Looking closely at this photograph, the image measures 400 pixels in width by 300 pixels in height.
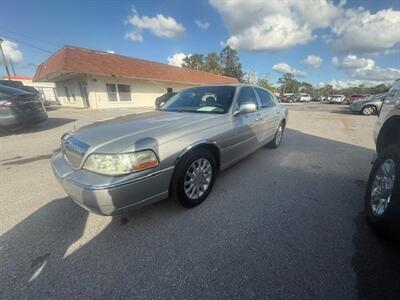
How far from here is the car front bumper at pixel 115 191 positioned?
181cm

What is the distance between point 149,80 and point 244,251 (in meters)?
21.2

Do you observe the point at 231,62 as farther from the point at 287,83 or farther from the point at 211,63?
the point at 287,83

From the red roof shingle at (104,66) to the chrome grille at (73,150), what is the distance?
602 inches

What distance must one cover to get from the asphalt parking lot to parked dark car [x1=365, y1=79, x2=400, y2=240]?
8.4 inches

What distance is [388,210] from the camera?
190cm

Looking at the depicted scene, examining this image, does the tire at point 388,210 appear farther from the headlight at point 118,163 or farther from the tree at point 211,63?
the tree at point 211,63

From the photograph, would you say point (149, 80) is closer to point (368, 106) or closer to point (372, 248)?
point (368, 106)

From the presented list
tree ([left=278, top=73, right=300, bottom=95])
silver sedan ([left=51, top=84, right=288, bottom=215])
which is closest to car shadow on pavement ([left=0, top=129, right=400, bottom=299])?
silver sedan ([left=51, top=84, right=288, bottom=215])

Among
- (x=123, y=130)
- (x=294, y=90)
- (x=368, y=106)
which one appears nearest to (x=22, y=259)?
(x=123, y=130)

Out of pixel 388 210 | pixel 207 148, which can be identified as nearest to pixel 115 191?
pixel 207 148

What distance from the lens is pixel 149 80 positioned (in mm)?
20594

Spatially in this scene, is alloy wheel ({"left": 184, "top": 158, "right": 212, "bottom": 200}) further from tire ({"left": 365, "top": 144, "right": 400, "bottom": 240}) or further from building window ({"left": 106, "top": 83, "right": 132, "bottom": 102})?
building window ({"left": 106, "top": 83, "right": 132, "bottom": 102})

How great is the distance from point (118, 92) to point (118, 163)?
61.8 feet

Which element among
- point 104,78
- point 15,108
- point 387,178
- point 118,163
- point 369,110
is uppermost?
point 104,78
